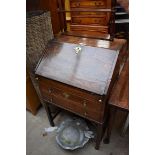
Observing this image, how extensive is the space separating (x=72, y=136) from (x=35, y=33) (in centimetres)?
97

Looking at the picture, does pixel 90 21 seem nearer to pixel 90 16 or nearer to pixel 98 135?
pixel 90 16

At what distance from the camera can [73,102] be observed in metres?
1.22

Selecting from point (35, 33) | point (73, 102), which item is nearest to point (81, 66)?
point (73, 102)

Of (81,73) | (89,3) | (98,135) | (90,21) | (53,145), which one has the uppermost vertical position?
(89,3)

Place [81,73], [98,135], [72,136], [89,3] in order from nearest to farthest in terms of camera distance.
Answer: [81,73] < [98,135] < [72,136] < [89,3]

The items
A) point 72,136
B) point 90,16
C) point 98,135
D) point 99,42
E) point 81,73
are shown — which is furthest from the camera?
point 90,16

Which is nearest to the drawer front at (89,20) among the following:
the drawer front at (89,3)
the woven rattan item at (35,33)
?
A: the drawer front at (89,3)

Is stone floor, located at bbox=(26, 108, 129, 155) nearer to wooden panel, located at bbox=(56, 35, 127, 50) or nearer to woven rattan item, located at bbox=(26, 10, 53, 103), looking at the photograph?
woven rattan item, located at bbox=(26, 10, 53, 103)

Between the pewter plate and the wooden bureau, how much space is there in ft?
1.02
